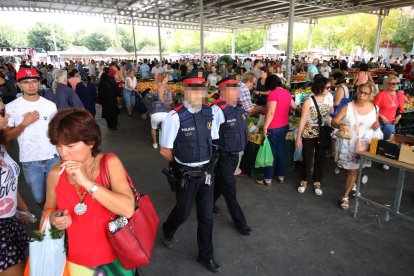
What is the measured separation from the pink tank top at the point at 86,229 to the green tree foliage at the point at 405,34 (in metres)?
45.5

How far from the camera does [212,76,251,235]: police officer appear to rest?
319cm

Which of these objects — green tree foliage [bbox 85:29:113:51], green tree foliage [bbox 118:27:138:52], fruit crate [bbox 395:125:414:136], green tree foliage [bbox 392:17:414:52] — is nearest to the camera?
fruit crate [bbox 395:125:414:136]

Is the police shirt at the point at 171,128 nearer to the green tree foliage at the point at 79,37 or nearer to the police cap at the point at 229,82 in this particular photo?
the police cap at the point at 229,82

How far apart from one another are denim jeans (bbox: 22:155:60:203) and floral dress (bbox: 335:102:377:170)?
3.81 metres

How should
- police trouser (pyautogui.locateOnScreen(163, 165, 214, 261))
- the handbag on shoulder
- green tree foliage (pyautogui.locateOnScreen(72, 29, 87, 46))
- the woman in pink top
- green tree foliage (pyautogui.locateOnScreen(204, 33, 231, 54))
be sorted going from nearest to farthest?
police trouser (pyautogui.locateOnScreen(163, 165, 214, 261)) < the handbag on shoulder < the woman in pink top < green tree foliage (pyautogui.locateOnScreen(72, 29, 87, 46)) < green tree foliage (pyautogui.locateOnScreen(204, 33, 231, 54))

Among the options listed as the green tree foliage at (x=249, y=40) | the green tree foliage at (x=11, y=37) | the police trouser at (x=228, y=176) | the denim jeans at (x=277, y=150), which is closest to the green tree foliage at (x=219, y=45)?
the green tree foliage at (x=249, y=40)

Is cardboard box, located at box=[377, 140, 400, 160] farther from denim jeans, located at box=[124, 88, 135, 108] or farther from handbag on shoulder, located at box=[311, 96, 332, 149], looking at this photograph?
denim jeans, located at box=[124, 88, 135, 108]

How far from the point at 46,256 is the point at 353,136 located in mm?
3801

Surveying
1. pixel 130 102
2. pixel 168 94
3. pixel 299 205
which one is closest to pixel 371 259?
pixel 299 205

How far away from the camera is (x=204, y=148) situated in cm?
262

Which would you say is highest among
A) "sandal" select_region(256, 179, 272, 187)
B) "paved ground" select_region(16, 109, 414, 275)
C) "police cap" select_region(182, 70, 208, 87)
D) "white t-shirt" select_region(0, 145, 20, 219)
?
"police cap" select_region(182, 70, 208, 87)

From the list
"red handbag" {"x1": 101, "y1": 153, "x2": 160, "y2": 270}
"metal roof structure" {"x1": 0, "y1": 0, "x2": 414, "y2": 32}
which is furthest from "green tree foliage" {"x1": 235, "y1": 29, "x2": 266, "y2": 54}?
"red handbag" {"x1": 101, "y1": 153, "x2": 160, "y2": 270}

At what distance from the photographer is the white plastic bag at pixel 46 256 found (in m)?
1.43

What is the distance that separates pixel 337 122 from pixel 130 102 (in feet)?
27.1
